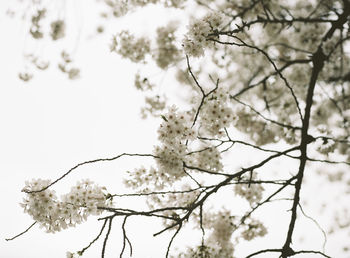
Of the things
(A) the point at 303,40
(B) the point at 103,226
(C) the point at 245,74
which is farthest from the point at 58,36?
(B) the point at 103,226

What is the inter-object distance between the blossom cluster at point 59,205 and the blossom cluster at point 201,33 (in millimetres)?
1672

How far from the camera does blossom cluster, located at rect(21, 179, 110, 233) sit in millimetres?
2818

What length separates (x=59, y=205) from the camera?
2.85 meters

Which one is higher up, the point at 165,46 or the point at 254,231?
the point at 165,46

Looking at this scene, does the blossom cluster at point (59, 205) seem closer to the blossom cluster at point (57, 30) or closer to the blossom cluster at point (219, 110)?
the blossom cluster at point (219, 110)

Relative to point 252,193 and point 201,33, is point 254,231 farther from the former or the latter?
point 201,33

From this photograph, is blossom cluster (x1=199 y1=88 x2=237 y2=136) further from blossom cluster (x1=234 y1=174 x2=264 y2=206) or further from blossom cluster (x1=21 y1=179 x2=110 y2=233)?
blossom cluster (x1=234 y1=174 x2=264 y2=206)

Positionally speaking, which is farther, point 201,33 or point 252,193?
point 252,193

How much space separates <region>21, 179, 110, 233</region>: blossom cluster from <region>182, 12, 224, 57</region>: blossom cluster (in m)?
1.67

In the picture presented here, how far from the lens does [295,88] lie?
8.51 metres

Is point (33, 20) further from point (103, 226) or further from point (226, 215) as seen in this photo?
point (103, 226)

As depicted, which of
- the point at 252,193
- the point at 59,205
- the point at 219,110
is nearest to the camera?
the point at 59,205

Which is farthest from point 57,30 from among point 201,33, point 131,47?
point 201,33

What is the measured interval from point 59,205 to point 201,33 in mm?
2147
